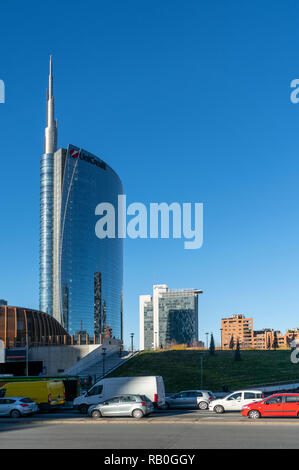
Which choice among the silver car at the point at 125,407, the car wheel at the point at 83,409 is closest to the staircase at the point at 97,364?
the car wheel at the point at 83,409

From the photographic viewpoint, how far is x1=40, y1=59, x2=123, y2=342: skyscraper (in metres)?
179

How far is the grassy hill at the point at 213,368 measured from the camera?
195 feet

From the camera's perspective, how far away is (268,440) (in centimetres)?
2070

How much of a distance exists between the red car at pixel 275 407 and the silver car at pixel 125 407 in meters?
5.73

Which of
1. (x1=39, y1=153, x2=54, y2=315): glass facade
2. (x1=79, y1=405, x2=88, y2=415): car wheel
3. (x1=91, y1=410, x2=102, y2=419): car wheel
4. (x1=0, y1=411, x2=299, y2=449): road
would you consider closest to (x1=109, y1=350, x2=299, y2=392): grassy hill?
(x1=79, y1=405, x2=88, y2=415): car wheel

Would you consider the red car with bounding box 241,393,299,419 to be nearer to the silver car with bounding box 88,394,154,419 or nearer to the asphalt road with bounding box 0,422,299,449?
the asphalt road with bounding box 0,422,299,449

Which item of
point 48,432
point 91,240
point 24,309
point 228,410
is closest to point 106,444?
point 48,432

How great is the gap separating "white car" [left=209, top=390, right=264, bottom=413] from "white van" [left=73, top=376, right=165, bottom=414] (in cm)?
368

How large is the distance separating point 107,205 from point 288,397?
564 feet

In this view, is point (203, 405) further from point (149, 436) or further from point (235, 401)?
A: point (149, 436)

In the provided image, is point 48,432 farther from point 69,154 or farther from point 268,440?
point 69,154

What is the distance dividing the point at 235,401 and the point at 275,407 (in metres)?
4.60

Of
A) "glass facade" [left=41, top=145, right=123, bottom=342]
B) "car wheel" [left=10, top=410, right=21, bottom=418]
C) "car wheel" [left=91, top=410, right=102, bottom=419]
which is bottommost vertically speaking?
"car wheel" [left=10, top=410, right=21, bottom=418]

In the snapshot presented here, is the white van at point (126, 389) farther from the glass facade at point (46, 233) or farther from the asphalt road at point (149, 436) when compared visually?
the glass facade at point (46, 233)
